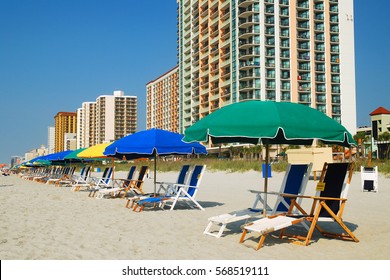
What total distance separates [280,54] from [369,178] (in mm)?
53698

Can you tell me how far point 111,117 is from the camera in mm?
144125

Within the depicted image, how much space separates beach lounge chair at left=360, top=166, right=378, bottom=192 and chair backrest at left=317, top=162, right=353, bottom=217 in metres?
8.25

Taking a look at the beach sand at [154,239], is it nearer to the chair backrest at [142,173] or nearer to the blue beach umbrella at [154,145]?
the blue beach umbrella at [154,145]

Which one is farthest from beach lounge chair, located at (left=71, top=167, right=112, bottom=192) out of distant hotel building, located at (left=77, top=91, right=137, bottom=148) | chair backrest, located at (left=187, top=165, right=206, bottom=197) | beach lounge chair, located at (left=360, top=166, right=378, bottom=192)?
distant hotel building, located at (left=77, top=91, right=137, bottom=148)

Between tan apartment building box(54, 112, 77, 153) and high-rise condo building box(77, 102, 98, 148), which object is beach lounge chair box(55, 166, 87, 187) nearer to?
high-rise condo building box(77, 102, 98, 148)

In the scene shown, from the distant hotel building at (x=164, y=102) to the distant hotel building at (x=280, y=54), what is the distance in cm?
2097

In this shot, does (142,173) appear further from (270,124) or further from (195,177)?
(270,124)

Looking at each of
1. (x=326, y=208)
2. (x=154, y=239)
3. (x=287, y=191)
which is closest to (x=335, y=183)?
(x=326, y=208)

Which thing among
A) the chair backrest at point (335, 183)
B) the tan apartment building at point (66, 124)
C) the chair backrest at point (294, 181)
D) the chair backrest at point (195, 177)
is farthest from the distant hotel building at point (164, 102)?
the tan apartment building at point (66, 124)

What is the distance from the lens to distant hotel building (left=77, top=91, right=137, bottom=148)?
144 m

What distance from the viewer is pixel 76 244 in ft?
19.1

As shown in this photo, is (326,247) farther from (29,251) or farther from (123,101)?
(123,101)

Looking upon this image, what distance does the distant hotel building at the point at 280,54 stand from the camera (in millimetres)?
63656
